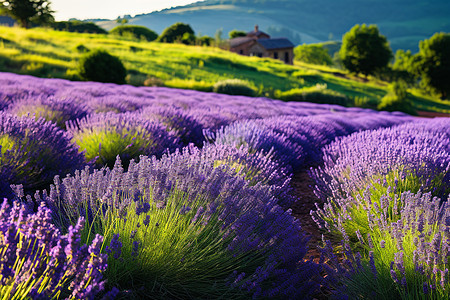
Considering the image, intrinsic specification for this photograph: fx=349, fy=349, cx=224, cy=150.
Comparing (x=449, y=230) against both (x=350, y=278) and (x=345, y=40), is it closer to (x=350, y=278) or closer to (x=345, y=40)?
(x=350, y=278)

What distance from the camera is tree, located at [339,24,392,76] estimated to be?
144ft

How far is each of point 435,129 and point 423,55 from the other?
4436cm

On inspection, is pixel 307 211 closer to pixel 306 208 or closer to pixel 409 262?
pixel 306 208

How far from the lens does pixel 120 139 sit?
141 inches

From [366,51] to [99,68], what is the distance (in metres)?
36.4

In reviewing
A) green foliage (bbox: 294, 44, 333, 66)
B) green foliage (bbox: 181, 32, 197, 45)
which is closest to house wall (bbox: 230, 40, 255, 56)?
green foliage (bbox: 181, 32, 197, 45)

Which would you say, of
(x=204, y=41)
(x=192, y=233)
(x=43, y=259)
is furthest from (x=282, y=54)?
(x=43, y=259)

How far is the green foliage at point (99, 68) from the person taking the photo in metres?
17.9

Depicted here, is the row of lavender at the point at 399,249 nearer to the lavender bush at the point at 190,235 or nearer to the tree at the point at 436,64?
the lavender bush at the point at 190,235

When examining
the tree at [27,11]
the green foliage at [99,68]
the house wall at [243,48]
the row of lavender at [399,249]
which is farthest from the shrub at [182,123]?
the house wall at [243,48]

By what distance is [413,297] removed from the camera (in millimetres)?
1446

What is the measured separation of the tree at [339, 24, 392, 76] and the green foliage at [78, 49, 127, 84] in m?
35.2

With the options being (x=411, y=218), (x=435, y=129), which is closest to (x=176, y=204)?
(x=411, y=218)

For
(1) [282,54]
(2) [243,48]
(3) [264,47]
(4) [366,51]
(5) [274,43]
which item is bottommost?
(4) [366,51]
